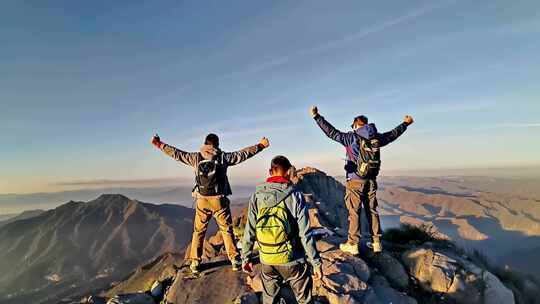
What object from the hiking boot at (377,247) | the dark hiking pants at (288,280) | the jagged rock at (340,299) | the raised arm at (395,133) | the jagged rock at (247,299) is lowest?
the jagged rock at (340,299)

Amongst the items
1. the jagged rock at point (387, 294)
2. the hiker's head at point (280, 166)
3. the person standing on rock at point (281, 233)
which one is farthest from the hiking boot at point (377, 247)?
the hiker's head at point (280, 166)

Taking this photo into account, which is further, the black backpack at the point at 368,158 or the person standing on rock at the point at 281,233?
the black backpack at the point at 368,158

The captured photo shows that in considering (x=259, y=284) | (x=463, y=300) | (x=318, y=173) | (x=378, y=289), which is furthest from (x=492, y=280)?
(x=318, y=173)

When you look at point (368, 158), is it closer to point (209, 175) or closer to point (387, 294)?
point (387, 294)

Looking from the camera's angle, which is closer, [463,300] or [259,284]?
[259,284]

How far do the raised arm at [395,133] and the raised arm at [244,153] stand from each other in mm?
3895

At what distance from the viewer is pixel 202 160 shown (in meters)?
8.85

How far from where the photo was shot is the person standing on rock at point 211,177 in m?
8.77

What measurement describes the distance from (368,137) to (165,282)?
8.72 metres

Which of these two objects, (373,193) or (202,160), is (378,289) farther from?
(202,160)

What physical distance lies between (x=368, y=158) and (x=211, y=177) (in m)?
5.05

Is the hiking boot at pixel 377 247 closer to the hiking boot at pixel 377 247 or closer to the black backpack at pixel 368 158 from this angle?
the hiking boot at pixel 377 247

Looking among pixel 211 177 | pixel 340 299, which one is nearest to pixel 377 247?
pixel 340 299

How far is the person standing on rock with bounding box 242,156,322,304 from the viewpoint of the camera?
535 cm
